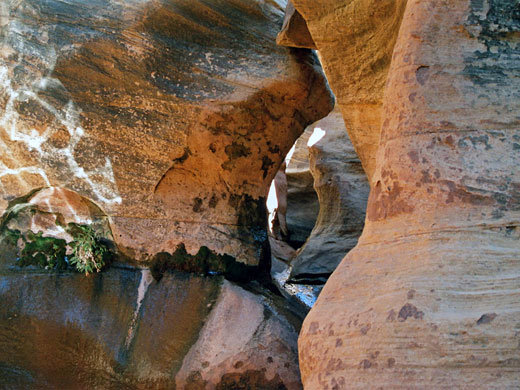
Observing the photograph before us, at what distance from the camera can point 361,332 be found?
7.02 ft

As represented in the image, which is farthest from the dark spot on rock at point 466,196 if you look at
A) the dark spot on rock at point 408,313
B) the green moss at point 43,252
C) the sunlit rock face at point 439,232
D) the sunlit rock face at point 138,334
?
the green moss at point 43,252

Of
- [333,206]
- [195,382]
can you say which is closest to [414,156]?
[195,382]

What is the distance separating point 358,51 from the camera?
377cm

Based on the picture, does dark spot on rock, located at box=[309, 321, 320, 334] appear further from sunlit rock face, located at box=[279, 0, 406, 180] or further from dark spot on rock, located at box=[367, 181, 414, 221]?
sunlit rock face, located at box=[279, 0, 406, 180]

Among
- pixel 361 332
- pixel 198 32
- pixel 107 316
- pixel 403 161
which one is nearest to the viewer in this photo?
pixel 361 332

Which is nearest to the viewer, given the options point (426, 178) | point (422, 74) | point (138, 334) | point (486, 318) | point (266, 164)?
point (486, 318)

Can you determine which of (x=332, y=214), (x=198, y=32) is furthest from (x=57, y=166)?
(x=332, y=214)

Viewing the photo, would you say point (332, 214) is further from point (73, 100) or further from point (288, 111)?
point (73, 100)

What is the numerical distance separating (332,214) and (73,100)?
3143 millimetres

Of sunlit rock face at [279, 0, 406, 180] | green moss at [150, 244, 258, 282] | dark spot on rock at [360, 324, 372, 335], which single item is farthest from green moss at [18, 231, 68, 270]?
dark spot on rock at [360, 324, 372, 335]

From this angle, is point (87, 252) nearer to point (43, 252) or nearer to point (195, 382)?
point (43, 252)

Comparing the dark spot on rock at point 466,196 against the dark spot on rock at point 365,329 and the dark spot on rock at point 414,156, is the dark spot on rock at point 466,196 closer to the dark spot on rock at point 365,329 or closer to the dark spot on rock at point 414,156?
the dark spot on rock at point 414,156

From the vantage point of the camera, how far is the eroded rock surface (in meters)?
6.25

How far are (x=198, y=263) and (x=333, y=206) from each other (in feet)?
8.67
